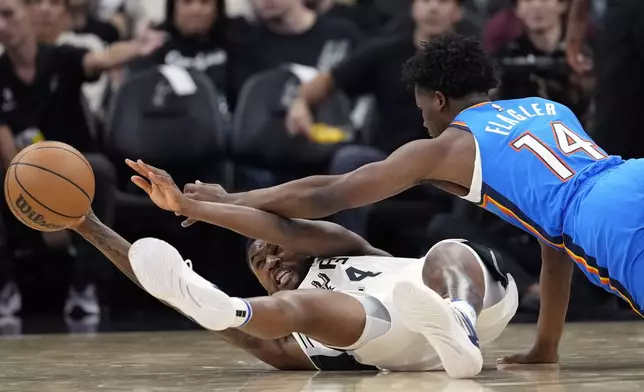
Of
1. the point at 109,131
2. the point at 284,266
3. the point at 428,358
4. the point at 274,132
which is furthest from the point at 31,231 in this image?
the point at 428,358

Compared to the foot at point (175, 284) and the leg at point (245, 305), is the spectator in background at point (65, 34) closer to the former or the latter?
the leg at point (245, 305)

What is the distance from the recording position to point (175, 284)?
315cm

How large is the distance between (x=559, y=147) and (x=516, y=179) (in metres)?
0.18

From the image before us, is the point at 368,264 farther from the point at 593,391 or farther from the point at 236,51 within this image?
the point at 236,51

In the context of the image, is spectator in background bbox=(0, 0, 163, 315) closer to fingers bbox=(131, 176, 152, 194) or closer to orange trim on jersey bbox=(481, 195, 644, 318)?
fingers bbox=(131, 176, 152, 194)

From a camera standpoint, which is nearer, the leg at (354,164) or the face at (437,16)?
the leg at (354,164)

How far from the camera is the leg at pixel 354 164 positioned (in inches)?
308

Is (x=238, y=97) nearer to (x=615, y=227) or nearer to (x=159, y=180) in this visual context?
(x=159, y=180)

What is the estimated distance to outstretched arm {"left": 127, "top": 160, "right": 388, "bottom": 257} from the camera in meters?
3.70

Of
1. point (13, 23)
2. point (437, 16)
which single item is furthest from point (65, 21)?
point (437, 16)

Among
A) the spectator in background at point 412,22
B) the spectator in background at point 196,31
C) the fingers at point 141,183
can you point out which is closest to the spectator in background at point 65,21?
the spectator in background at point 196,31

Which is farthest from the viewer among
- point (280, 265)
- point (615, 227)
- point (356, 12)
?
point (356, 12)

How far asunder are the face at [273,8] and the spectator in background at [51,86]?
0.78 metres

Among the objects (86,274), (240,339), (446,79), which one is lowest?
(86,274)
